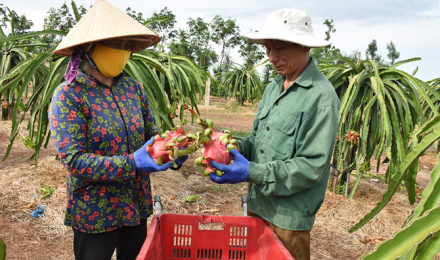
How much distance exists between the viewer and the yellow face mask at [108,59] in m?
1.54

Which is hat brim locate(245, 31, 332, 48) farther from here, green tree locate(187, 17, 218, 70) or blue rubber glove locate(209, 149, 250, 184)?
green tree locate(187, 17, 218, 70)

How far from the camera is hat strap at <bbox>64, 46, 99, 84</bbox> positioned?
146 centimetres

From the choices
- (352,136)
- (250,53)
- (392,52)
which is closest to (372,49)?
(392,52)

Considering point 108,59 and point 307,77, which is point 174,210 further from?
point 307,77

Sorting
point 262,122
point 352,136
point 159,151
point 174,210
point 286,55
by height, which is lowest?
point 174,210

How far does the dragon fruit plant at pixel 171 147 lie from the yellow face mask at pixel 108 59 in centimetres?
45

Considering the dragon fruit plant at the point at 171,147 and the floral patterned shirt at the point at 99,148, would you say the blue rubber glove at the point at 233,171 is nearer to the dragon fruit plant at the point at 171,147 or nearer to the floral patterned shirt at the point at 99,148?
the dragon fruit plant at the point at 171,147

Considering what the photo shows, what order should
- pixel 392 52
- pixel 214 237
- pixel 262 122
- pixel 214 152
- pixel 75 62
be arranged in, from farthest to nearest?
pixel 392 52
pixel 262 122
pixel 214 237
pixel 75 62
pixel 214 152

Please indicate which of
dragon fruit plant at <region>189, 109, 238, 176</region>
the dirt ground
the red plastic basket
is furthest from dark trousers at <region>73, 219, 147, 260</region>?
the dirt ground

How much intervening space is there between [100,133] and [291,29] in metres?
1.04

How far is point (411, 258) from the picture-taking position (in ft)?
3.01

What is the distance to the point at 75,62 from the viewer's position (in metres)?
1.49

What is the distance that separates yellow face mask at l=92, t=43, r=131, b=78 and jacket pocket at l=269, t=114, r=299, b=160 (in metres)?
0.84

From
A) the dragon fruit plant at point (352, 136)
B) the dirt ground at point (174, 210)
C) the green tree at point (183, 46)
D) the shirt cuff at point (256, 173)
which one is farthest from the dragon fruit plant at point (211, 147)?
the green tree at point (183, 46)
